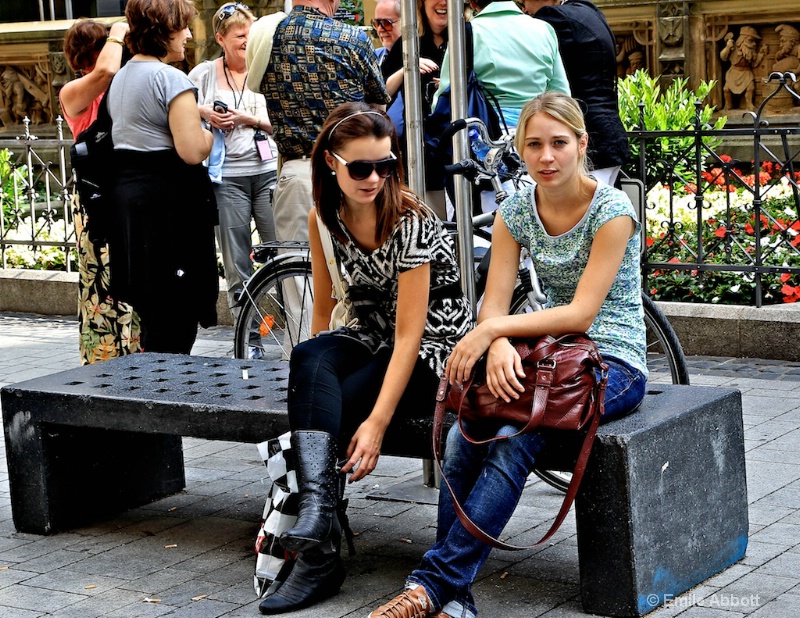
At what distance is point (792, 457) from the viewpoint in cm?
574

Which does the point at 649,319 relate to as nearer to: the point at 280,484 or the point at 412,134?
the point at 412,134

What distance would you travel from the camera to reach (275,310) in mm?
6766

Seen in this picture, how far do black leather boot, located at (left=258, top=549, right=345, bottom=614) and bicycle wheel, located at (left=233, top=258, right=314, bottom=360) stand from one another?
2.33 metres

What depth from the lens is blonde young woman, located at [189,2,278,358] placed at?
27.4 ft

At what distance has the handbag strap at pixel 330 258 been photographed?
4.74 m

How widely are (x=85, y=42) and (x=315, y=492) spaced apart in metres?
3.55

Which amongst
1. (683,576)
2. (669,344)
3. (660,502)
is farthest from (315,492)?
(669,344)

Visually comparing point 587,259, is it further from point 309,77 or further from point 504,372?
point 309,77

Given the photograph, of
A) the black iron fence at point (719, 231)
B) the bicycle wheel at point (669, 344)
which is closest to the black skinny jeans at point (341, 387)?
the bicycle wheel at point (669, 344)

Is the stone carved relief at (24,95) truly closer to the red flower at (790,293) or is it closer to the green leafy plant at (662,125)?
the green leafy plant at (662,125)

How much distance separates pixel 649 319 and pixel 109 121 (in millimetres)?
2745

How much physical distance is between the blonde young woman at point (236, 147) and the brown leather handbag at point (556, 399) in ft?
14.6

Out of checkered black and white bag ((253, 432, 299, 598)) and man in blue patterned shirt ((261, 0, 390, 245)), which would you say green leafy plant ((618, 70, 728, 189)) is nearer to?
man in blue patterned shirt ((261, 0, 390, 245))

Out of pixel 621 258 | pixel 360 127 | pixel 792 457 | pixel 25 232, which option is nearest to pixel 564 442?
pixel 621 258
